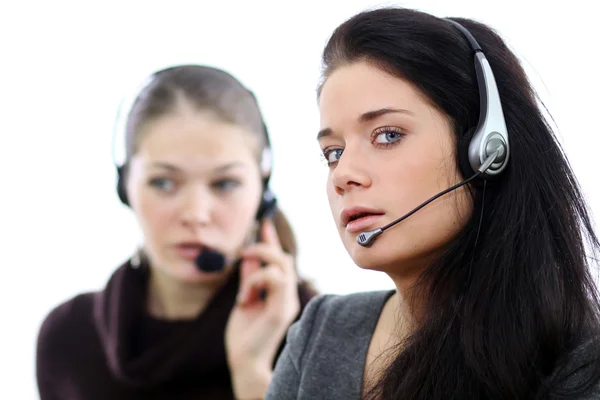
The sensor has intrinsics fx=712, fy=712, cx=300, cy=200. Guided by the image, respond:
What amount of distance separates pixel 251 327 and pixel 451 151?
65 centimetres

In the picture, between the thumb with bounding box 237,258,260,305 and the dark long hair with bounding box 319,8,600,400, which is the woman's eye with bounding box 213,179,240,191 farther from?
the dark long hair with bounding box 319,8,600,400

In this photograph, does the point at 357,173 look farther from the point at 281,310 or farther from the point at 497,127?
the point at 281,310

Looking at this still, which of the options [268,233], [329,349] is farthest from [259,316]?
[329,349]

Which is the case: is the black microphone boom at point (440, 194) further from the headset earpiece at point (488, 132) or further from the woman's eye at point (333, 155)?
the woman's eye at point (333, 155)

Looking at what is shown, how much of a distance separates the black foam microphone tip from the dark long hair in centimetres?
57

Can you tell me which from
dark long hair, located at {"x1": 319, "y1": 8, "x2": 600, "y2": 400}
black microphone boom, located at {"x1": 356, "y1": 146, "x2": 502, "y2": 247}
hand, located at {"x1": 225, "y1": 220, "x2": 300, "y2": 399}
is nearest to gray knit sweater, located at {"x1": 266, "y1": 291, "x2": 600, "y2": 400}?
dark long hair, located at {"x1": 319, "y1": 8, "x2": 600, "y2": 400}

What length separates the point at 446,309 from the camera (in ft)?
2.61

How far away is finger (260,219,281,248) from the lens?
1.41 m

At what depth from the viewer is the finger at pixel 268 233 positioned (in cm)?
141


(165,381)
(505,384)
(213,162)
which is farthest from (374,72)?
(165,381)

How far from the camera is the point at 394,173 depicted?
2.60ft

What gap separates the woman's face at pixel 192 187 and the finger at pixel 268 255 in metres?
0.03

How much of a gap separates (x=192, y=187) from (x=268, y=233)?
181mm

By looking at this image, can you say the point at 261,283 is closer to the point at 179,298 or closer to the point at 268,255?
the point at 268,255
